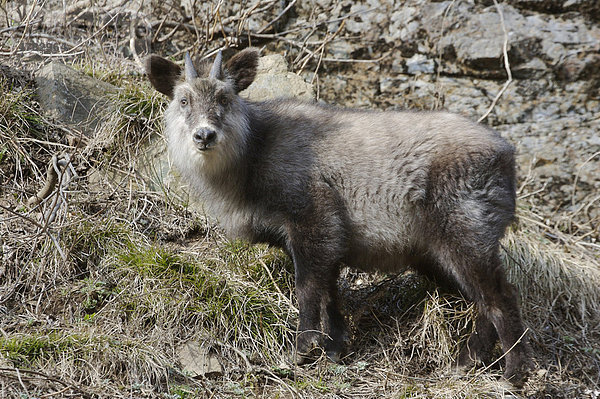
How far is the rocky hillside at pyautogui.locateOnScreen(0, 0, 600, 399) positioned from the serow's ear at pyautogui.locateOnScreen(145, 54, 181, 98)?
114 centimetres

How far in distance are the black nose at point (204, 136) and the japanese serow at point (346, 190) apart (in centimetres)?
1

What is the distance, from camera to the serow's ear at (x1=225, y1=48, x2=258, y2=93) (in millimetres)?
4566

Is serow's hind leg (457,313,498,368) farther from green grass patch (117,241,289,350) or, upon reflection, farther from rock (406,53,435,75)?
rock (406,53,435,75)

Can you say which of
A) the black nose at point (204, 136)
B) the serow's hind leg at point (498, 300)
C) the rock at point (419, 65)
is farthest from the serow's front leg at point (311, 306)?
the rock at point (419, 65)

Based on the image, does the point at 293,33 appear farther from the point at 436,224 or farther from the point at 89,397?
the point at 89,397

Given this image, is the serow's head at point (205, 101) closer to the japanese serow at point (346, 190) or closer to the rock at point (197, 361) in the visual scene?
the japanese serow at point (346, 190)

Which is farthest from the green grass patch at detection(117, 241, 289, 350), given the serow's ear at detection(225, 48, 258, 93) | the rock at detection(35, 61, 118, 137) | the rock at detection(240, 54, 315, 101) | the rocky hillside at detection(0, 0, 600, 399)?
the rock at detection(240, 54, 315, 101)

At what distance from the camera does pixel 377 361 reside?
177 inches

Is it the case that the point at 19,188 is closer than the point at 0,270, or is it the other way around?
the point at 0,270

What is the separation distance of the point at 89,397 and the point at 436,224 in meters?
2.35

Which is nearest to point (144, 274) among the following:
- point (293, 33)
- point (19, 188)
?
point (19, 188)

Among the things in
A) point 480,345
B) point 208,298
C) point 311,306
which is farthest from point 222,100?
point 480,345

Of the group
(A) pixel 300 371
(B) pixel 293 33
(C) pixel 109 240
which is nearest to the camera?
(A) pixel 300 371

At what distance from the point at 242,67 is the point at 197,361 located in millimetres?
2020
